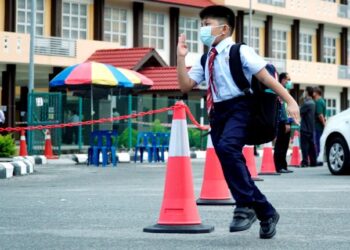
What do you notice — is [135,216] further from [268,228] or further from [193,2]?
[193,2]

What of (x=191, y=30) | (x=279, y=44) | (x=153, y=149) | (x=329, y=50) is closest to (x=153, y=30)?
(x=191, y=30)

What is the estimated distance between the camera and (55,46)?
44438mm

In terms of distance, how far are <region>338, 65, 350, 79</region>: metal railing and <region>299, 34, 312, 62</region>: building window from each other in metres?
2.19

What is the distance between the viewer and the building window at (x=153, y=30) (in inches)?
1978

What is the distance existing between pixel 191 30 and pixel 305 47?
1072cm

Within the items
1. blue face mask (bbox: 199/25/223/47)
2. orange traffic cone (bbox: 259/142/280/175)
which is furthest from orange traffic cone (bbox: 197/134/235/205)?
orange traffic cone (bbox: 259/142/280/175)

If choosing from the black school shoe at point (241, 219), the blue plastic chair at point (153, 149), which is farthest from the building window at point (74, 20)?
the black school shoe at point (241, 219)

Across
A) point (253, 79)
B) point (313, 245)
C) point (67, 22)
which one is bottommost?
point (313, 245)

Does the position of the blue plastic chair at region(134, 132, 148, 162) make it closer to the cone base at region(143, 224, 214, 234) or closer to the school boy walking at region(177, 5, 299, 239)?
the cone base at region(143, 224, 214, 234)

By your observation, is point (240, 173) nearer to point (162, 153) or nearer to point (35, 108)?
point (162, 153)

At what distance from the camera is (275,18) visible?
191ft

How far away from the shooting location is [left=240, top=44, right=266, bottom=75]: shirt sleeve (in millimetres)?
8258

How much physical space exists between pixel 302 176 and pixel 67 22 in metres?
28.2

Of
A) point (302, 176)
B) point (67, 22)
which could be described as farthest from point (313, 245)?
point (67, 22)
